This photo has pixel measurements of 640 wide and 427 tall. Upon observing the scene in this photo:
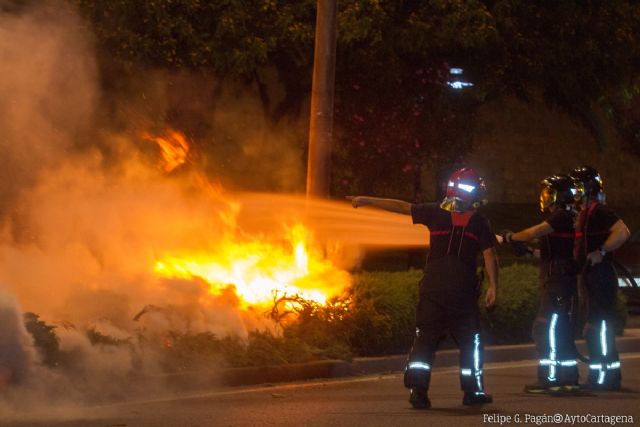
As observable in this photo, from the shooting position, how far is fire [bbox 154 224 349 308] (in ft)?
38.6

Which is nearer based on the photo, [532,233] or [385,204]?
[385,204]

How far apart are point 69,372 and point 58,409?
0.53 meters

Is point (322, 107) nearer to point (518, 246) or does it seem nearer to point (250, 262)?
point (250, 262)

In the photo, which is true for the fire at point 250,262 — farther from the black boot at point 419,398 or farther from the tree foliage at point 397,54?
the tree foliage at point 397,54

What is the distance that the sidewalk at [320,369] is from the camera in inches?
396

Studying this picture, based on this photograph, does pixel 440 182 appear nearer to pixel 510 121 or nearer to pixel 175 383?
pixel 175 383

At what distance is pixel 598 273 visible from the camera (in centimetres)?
1009

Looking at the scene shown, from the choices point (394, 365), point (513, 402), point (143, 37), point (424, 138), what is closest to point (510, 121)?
point (424, 138)

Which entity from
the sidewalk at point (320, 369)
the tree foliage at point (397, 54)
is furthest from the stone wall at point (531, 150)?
the sidewalk at point (320, 369)

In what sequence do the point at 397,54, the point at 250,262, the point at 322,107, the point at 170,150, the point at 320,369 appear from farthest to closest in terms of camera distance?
the point at 397,54 < the point at 322,107 < the point at 170,150 < the point at 250,262 < the point at 320,369

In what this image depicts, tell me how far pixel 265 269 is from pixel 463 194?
3.70 metres

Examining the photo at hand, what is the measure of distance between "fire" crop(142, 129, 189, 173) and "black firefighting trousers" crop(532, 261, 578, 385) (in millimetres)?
4415

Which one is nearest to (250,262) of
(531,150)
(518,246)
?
(518,246)

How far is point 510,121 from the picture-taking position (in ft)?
98.5
